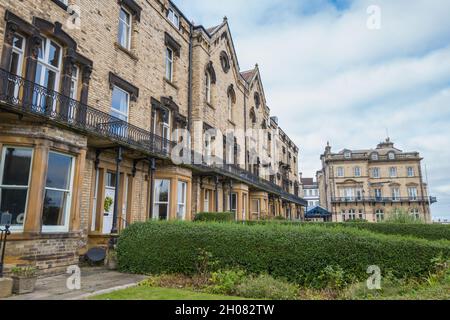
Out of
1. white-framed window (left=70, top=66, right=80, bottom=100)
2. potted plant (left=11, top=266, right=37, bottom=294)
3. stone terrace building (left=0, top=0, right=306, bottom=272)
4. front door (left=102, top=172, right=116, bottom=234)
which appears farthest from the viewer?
front door (left=102, top=172, right=116, bottom=234)

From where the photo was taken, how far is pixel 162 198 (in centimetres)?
1564

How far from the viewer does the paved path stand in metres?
6.49

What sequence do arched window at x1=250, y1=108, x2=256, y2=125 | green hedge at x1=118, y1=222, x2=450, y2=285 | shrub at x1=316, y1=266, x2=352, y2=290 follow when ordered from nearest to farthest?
shrub at x1=316, y1=266, x2=352, y2=290 < green hedge at x1=118, y1=222, x2=450, y2=285 < arched window at x1=250, y1=108, x2=256, y2=125

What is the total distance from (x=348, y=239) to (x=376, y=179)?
205ft

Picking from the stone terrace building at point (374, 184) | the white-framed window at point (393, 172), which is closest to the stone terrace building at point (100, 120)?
the stone terrace building at point (374, 184)

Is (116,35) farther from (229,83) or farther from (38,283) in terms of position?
(229,83)

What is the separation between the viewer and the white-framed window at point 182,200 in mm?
16348

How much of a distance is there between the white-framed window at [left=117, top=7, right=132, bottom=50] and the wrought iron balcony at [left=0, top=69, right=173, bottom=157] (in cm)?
425

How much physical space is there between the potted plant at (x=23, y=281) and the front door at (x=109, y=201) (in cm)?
586

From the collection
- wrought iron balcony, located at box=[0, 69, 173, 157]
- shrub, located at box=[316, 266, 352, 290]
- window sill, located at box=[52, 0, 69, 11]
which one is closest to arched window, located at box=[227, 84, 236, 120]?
wrought iron balcony, located at box=[0, 69, 173, 157]

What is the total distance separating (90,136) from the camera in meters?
10.9

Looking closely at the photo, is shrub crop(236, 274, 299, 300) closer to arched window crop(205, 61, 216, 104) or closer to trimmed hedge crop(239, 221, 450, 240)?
trimmed hedge crop(239, 221, 450, 240)
